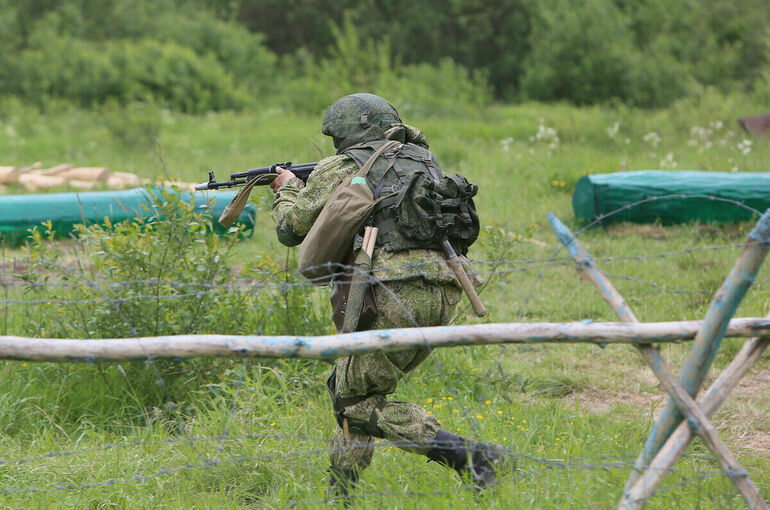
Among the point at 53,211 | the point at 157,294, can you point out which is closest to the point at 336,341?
the point at 157,294

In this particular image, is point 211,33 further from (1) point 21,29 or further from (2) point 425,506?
(2) point 425,506

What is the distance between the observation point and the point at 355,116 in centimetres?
377

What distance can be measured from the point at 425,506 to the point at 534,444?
118 centimetres

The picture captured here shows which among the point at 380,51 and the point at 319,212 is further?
A: the point at 380,51

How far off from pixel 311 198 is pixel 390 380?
825 mm

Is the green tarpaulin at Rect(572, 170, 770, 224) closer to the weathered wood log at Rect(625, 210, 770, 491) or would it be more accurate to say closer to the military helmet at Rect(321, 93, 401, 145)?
the military helmet at Rect(321, 93, 401, 145)

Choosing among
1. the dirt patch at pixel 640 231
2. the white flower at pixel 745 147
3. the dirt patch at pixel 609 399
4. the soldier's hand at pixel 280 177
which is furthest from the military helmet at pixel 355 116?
the white flower at pixel 745 147

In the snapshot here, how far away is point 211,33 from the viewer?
940 inches

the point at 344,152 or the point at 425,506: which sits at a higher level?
the point at 344,152

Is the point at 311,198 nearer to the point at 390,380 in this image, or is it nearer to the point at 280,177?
the point at 280,177

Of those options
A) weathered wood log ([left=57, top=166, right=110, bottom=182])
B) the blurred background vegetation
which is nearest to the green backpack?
weathered wood log ([left=57, top=166, right=110, bottom=182])

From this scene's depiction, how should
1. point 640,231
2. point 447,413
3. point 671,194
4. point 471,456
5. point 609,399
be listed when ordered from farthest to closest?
point 640,231, point 671,194, point 609,399, point 447,413, point 471,456

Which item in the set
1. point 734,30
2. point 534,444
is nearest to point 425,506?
point 534,444

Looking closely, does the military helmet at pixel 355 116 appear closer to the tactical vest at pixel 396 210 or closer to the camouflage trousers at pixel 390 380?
the tactical vest at pixel 396 210
